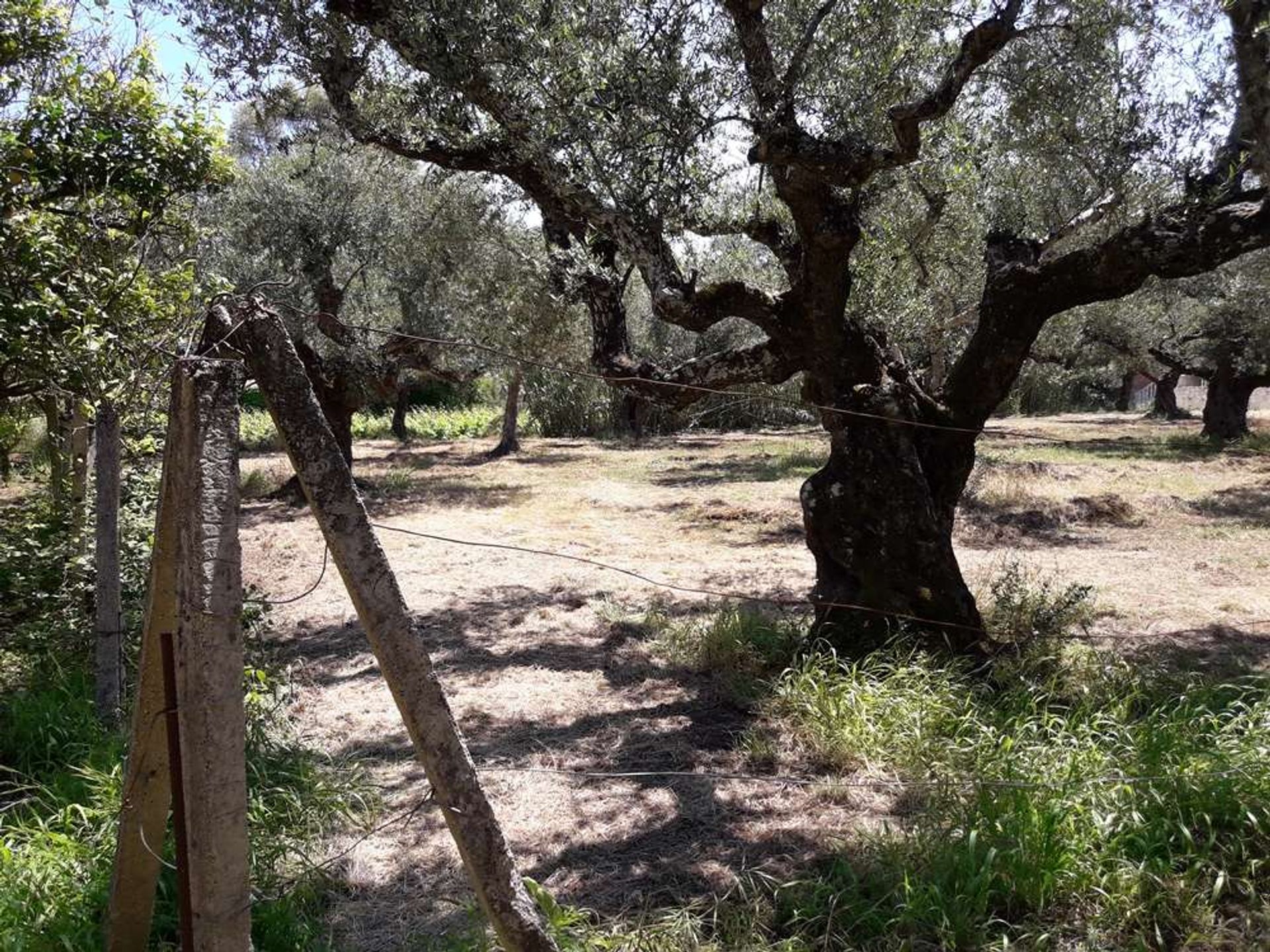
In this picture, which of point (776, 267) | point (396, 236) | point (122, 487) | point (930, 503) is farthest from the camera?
point (396, 236)

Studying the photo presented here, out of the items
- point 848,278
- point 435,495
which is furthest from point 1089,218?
point 435,495

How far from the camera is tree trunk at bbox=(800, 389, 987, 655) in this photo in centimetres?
618

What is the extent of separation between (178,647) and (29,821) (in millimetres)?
2517

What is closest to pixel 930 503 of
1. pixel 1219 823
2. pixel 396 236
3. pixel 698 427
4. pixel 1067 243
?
pixel 1219 823

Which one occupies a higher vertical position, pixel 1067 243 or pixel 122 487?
pixel 1067 243

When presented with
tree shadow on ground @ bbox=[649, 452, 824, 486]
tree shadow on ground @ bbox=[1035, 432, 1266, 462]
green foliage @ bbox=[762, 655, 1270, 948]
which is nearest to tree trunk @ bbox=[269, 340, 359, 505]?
tree shadow on ground @ bbox=[649, 452, 824, 486]

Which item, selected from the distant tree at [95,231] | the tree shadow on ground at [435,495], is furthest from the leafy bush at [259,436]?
the distant tree at [95,231]

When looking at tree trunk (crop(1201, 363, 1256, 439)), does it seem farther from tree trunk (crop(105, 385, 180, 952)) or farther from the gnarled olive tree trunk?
tree trunk (crop(105, 385, 180, 952))

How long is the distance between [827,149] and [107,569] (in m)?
4.68

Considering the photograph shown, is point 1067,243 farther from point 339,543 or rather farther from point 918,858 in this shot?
point 339,543

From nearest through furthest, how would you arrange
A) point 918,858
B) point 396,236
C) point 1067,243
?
1. point 918,858
2. point 1067,243
3. point 396,236

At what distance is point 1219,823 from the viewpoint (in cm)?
386

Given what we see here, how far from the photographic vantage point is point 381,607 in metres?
2.53

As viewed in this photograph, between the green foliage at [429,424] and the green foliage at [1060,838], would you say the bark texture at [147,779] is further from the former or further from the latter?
the green foliage at [429,424]
